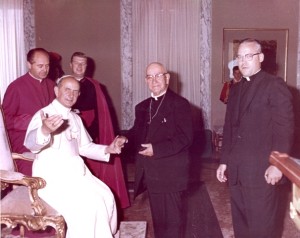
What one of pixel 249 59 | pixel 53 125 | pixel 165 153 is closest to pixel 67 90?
pixel 53 125

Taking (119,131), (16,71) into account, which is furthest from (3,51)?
(119,131)

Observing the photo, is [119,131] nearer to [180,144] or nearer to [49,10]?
[49,10]

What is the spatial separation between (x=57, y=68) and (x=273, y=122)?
4.90m

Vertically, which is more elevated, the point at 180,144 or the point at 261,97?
the point at 261,97

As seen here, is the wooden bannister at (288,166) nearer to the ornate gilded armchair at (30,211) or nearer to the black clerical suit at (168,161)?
the black clerical suit at (168,161)

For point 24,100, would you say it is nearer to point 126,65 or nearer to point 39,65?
point 39,65

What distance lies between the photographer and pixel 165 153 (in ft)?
12.5

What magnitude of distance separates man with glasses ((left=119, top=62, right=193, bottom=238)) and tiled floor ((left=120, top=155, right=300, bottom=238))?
0.88 m

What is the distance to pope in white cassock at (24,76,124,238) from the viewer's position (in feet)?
11.9

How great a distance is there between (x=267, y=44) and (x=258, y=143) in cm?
612

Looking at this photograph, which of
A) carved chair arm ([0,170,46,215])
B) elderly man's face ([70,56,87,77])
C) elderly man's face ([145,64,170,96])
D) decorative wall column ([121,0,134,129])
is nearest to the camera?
carved chair arm ([0,170,46,215])

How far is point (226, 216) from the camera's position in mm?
5336

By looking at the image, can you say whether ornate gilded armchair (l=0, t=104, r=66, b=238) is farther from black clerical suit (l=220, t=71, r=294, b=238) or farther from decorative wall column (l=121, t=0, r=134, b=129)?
decorative wall column (l=121, t=0, r=134, b=129)

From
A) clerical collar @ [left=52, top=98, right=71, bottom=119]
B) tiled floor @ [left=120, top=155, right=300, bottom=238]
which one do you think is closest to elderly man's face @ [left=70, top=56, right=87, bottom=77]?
clerical collar @ [left=52, top=98, right=71, bottom=119]
